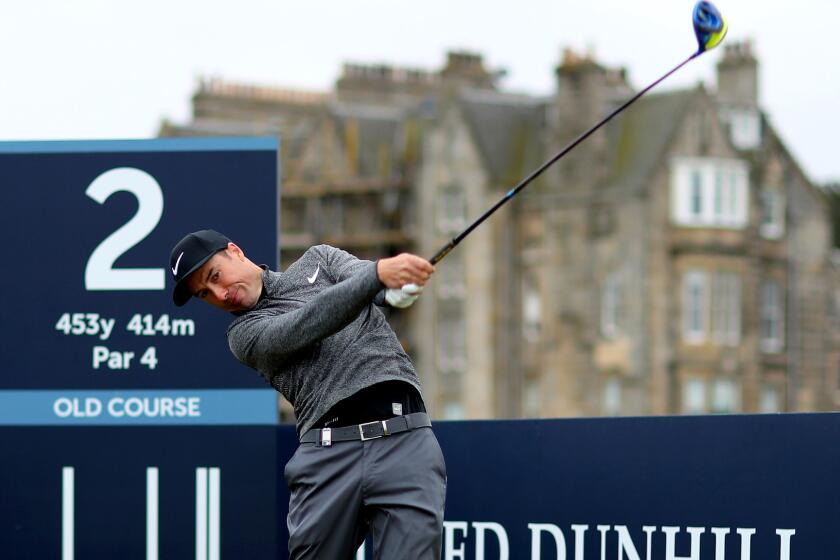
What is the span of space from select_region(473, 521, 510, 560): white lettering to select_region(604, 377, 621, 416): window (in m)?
40.6

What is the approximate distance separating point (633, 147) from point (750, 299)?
18.3ft

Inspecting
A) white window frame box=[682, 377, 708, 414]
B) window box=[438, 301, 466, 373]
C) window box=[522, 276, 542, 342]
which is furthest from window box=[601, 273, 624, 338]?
window box=[438, 301, 466, 373]

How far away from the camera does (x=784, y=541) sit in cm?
614

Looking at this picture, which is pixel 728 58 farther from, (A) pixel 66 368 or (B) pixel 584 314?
(A) pixel 66 368

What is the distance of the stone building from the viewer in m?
46.4

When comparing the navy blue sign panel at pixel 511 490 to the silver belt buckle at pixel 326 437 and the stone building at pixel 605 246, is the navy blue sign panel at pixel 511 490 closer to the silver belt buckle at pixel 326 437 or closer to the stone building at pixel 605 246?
the silver belt buckle at pixel 326 437

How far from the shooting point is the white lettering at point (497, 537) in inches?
258

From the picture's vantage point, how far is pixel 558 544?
21.2 feet

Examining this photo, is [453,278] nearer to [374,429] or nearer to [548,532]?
[548,532]

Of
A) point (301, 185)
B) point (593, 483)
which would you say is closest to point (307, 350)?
point (593, 483)

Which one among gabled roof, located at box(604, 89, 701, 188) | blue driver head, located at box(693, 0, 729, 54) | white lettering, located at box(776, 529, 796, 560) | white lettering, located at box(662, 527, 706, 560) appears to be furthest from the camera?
gabled roof, located at box(604, 89, 701, 188)

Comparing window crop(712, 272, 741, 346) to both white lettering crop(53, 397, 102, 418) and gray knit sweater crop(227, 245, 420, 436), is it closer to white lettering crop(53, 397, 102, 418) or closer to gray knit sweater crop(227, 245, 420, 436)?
white lettering crop(53, 397, 102, 418)

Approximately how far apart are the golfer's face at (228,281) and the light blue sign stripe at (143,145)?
1.55 m

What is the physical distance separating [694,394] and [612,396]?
7.63ft
